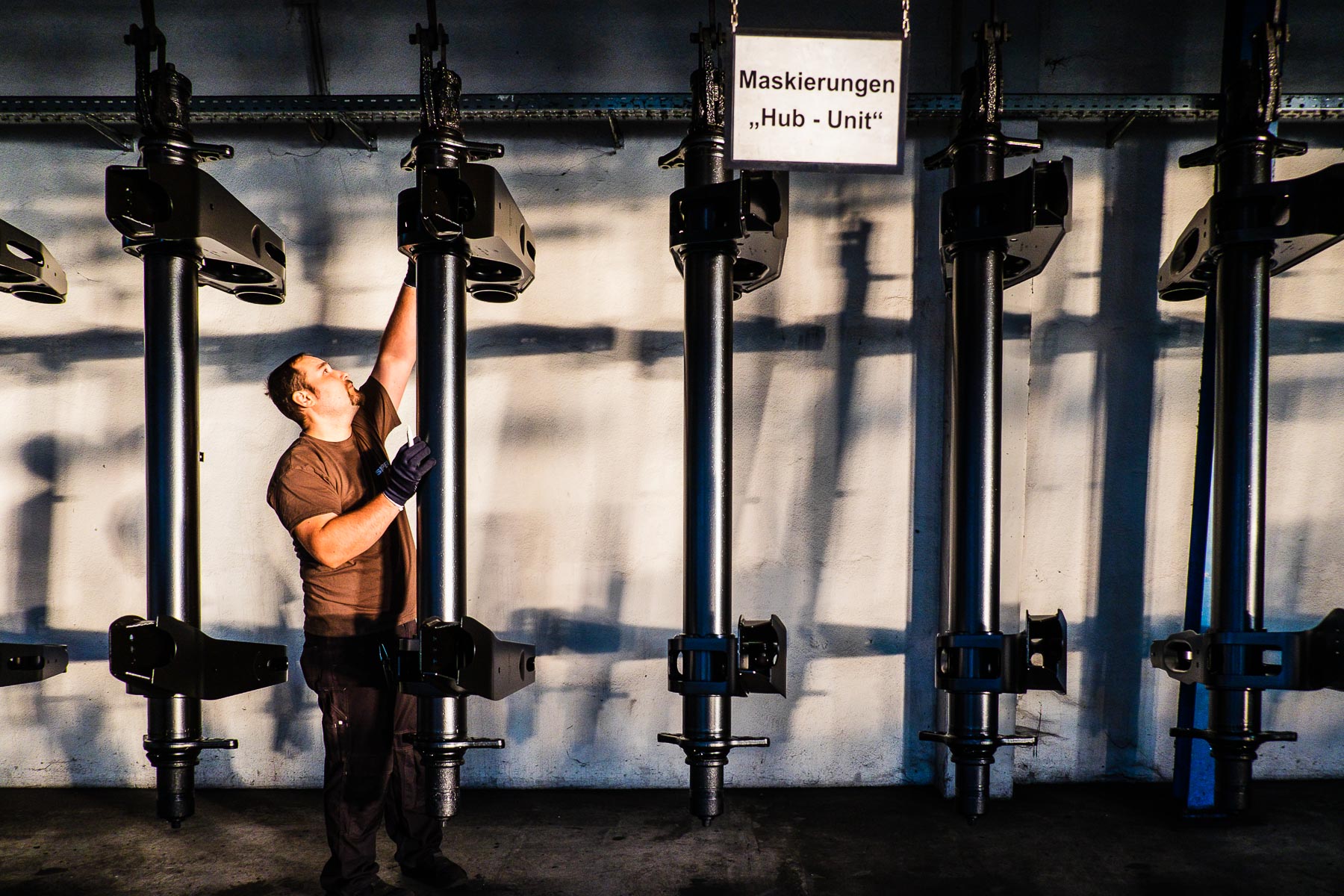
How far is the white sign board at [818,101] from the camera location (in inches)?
56.1

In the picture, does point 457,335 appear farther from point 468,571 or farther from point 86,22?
point 86,22

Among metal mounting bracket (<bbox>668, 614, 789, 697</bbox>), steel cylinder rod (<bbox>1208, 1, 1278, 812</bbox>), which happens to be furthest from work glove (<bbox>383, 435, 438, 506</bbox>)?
steel cylinder rod (<bbox>1208, 1, 1278, 812</bbox>)

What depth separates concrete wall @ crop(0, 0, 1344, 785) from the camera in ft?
7.59

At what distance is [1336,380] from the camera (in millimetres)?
2314

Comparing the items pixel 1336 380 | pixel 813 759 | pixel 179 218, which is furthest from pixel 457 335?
pixel 1336 380

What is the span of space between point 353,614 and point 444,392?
0.65 metres

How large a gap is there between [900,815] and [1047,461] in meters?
1.19

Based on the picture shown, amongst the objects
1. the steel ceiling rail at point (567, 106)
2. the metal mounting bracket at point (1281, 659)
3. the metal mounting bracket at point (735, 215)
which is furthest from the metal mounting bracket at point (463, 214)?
the metal mounting bracket at point (1281, 659)

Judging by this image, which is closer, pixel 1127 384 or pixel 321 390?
pixel 321 390

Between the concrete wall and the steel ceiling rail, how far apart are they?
181 millimetres

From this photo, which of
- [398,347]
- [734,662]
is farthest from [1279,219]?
[398,347]

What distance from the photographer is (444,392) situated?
1.56m

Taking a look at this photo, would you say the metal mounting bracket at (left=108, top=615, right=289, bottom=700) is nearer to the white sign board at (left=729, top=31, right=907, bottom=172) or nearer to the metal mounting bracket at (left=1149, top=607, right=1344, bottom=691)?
the white sign board at (left=729, top=31, right=907, bottom=172)

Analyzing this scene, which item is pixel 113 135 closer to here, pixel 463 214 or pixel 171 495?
pixel 171 495
